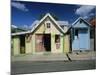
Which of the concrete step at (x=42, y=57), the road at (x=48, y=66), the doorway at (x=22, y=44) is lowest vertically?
the road at (x=48, y=66)

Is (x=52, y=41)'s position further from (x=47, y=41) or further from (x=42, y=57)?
(x=42, y=57)

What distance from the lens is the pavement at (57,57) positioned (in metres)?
2.54

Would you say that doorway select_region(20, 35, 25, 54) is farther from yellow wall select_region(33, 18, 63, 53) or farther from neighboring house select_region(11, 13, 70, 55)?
yellow wall select_region(33, 18, 63, 53)

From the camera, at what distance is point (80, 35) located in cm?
275

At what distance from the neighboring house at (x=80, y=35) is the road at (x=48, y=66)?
19 centimetres

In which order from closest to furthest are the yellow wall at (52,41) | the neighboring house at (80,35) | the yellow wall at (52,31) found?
the yellow wall at (52,41) → the yellow wall at (52,31) → the neighboring house at (80,35)

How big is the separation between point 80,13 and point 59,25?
1.02 ft

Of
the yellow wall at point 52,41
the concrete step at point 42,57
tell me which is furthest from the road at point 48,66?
the yellow wall at point 52,41

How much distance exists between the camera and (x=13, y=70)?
8.14ft

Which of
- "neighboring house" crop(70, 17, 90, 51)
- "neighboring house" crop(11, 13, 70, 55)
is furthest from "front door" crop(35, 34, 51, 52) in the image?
"neighboring house" crop(70, 17, 90, 51)

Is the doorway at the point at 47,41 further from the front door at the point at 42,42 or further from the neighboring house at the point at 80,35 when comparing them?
the neighboring house at the point at 80,35

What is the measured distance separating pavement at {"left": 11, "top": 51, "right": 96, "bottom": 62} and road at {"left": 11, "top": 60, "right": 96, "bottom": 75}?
38 mm

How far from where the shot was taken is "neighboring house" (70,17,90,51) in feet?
8.94
